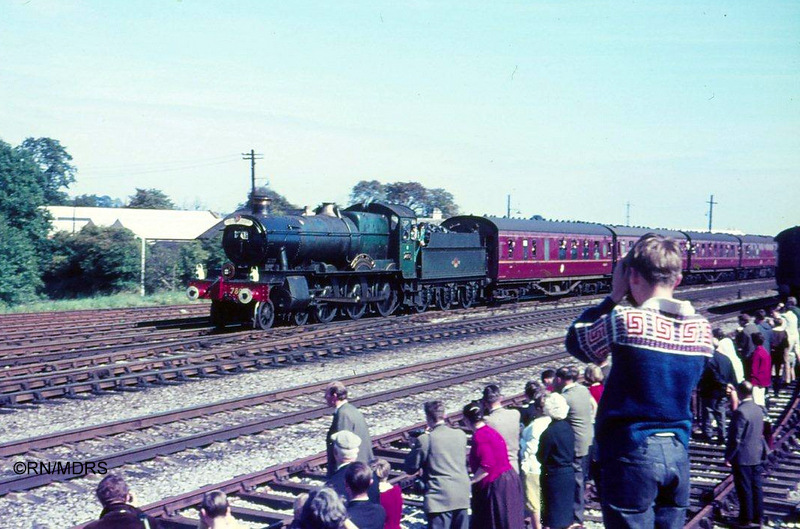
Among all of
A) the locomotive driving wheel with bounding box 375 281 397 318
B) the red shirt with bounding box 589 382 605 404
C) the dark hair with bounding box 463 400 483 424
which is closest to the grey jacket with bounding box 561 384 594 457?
the red shirt with bounding box 589 382 605 404

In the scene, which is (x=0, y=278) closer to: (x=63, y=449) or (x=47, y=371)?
(x=47, y=371)

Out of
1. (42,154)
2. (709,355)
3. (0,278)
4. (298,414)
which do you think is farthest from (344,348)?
(42,154)

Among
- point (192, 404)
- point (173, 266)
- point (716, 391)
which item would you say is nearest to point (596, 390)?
point (716, 391)

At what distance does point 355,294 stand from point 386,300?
1767 millimetres

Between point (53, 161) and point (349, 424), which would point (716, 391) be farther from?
point (53, 161)

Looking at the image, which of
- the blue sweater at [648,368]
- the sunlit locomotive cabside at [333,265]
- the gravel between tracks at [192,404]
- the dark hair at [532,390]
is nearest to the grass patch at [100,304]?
the sunlit locomotive cabside at [333,265]

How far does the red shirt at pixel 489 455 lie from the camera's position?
5.84 meters

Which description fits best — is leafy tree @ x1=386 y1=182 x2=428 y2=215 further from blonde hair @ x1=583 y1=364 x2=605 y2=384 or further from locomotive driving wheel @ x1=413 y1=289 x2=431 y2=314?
blonde hair @ x1=583 y1=364 x2=605 y2=384

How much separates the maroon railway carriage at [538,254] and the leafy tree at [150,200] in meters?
67.3

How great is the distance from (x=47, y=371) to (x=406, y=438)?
25.6 ft

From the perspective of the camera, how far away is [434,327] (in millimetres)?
21891

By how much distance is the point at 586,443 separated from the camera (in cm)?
693

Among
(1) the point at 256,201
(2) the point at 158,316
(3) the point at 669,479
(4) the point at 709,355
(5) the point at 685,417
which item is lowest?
(2) the point at 158,316

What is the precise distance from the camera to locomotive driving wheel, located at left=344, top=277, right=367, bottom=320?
23125 millimetres
